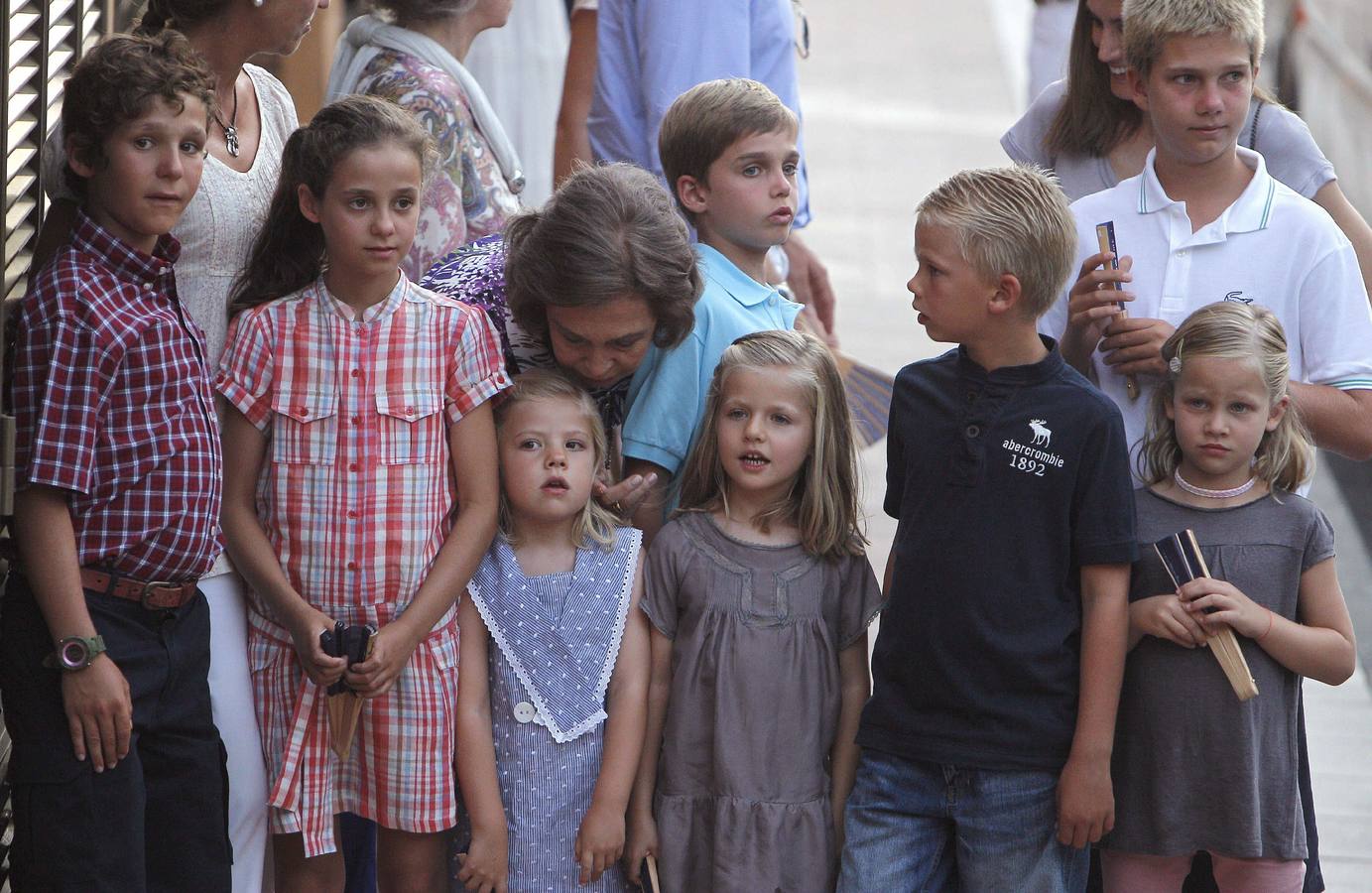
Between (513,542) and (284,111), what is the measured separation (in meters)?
0.97

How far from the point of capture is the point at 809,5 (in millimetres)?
17578

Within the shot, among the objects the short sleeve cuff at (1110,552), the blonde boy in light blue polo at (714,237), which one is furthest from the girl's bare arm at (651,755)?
the short sleeve cuff at (1110,552)

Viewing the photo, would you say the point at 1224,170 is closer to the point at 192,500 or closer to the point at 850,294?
the point at 192,500

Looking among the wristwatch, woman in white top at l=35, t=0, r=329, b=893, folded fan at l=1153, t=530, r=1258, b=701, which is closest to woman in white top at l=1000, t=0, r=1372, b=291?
folded fan at l=1153, t=530, r=1258, b=701

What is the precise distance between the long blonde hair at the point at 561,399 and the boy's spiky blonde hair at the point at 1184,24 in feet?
3.94

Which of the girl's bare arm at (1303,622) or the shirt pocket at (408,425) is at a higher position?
the shirt pocket at (408,425)

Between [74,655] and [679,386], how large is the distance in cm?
118

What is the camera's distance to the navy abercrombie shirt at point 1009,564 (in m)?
2.84

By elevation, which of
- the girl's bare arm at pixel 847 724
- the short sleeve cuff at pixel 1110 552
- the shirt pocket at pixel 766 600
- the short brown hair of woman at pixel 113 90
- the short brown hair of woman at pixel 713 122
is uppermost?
the short brown hair of woman at pixel 713 122

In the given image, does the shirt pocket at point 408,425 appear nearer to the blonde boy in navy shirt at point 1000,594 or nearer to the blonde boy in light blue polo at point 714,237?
the blonde boy in light blue polo at point 714,237

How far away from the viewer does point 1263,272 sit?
3.06 metres

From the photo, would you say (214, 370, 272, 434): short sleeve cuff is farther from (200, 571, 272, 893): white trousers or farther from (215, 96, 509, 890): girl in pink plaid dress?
(200, 571, 272, 893): white trousers

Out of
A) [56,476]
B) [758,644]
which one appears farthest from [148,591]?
[758,644]

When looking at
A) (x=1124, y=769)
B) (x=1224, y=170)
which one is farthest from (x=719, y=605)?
(x=1224, y=170)
